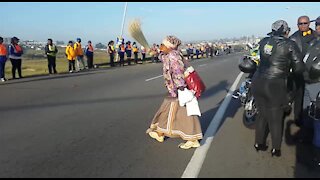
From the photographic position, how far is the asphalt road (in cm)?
512

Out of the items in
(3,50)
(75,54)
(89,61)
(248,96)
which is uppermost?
(3,50)

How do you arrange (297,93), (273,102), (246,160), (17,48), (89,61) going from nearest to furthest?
(246,160) < (273,102) < (297,93) < (17,48) < (89,61)

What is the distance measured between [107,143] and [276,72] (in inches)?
112

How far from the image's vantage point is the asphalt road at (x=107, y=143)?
16.8ft

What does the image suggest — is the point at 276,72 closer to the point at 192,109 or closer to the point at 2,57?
the point at 192,109

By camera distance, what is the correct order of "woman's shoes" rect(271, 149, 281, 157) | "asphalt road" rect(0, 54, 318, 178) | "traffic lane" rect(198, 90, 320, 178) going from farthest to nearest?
"woman's shoes" rect(271, 149, 281, 157)
"asphalt road" rect(0, 54, 318, 178)
"traffic lane" rect(198, 90, 320, 178)

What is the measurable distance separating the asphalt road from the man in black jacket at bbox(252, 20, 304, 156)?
52 centimetres

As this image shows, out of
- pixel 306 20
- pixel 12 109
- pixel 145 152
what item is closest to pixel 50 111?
pixel 12 109

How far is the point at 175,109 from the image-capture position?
20.6 ft

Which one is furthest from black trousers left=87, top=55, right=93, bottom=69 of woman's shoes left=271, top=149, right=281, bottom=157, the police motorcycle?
woman's shoes left=271, top=149, right=281, bottom=157

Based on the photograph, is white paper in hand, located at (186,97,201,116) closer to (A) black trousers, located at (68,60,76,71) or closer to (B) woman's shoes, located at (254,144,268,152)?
(B) woman's shoes, located at (254,144,268,152)

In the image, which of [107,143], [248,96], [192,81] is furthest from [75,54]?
[192,81]

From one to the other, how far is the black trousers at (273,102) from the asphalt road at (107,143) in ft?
1.27

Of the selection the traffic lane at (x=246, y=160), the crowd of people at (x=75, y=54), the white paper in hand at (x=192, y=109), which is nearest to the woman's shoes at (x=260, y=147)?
the traffic lane at (x=246, y=160)
